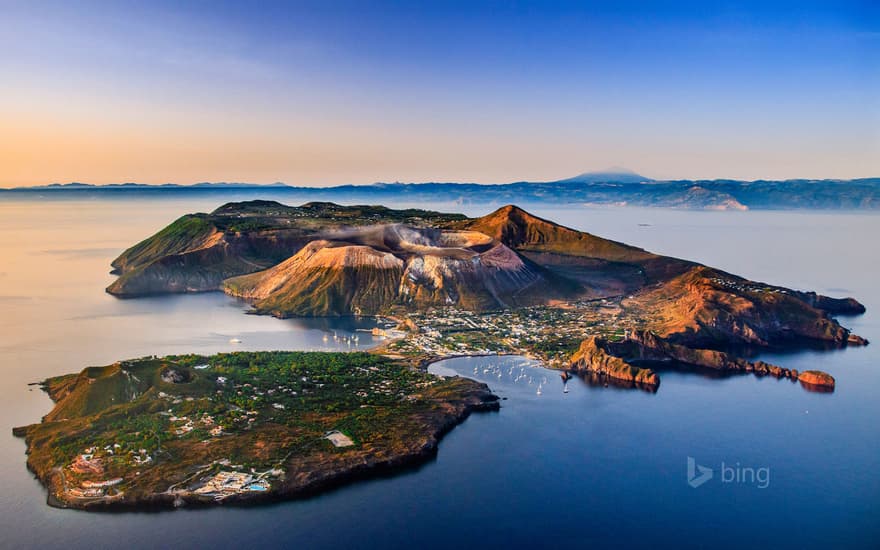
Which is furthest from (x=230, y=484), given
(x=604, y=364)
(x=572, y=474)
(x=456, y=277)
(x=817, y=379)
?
(x=456, y=277)

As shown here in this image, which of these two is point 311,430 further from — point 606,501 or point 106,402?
point 606,501

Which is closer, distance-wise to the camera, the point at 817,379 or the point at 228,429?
the point at 228,429

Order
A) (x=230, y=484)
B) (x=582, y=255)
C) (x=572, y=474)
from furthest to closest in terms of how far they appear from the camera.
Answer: (x=582, y=255) < (x=572, y=474) < (x=230, y=484)

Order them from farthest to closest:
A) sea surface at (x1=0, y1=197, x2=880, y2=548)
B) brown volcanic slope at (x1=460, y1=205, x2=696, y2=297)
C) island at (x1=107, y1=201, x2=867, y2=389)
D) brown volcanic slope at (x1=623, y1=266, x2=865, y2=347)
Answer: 1. brown volcanic slope at (x1=460, y1=205, x2=696, y2=297)
2. brown volcanic slope at (x1=623, y1=266, x2=865, y2=347)
3. island at (x1=107, y1=201, x2=867, y2=389)
4. sea surface at (x1=0, y1=197, x2=880, y2=548)

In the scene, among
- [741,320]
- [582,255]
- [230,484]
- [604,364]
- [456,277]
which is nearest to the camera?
[230,484]

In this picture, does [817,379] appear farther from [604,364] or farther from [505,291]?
[505,291]

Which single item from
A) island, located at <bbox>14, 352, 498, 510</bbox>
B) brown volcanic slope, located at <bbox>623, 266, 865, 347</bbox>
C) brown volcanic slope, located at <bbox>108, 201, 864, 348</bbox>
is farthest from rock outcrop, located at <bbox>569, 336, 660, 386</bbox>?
island, located at <bbox>14, 352, 498, 510</bbox>

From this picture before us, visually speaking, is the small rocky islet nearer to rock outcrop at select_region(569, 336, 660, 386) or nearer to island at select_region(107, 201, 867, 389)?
rock outcrop at select_region(569, 336, 660, 386)
